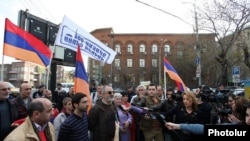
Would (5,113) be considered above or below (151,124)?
above

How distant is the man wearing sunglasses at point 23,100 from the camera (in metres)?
5.95

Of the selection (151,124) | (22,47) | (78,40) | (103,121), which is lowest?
(151,124)

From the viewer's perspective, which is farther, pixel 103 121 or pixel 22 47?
pixel 22 47

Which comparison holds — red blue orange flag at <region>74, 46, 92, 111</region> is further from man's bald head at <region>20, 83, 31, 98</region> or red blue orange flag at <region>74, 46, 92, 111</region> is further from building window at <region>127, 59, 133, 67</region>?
building window at <region>127, 59, 133, 67</region>

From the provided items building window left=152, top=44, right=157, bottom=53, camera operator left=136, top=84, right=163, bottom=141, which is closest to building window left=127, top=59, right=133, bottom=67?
building window left=152, top=44, right=157, bottom=53

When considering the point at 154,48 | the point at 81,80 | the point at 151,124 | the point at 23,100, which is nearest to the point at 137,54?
the point at 154,48

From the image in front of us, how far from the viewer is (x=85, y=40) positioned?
28.5 ft

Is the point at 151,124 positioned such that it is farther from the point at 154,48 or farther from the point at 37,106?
the point at 154,48

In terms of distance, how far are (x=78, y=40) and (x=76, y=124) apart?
12.0ft

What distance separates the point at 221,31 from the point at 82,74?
20908 millimetres

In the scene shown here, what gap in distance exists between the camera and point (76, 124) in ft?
17.3

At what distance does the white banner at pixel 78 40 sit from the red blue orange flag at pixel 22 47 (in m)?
0.46

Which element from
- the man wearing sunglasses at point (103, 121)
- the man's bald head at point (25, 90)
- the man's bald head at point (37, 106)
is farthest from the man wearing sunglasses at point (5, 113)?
the man's bald head at point (37, 106)

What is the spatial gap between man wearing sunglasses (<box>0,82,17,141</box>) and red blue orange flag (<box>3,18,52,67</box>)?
171 cm
